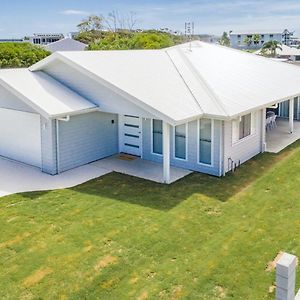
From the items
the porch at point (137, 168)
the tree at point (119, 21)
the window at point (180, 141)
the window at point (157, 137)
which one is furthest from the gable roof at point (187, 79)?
the tree at point (119, 21)

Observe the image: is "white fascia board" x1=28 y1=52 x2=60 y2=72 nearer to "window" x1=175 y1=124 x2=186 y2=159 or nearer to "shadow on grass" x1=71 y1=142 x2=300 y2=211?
"shadow on grass" x1=71 y1=142 x2=300 y2=211

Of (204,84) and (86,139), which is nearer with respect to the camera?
(86,139)

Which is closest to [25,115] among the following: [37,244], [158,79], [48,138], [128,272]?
[48,138]

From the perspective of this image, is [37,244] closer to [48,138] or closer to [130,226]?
[130,226]

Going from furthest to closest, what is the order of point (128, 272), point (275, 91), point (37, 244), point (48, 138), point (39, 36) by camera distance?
point (39, 36) → point (275, 91) → point (48, 138) → point (37, 244) → point (128, 272)

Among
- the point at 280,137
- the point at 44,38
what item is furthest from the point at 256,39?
the point at 280,137

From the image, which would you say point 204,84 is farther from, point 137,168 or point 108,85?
point 137,168

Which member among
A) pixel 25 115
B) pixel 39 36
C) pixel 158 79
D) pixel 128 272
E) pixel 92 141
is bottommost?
pixel 128 272
